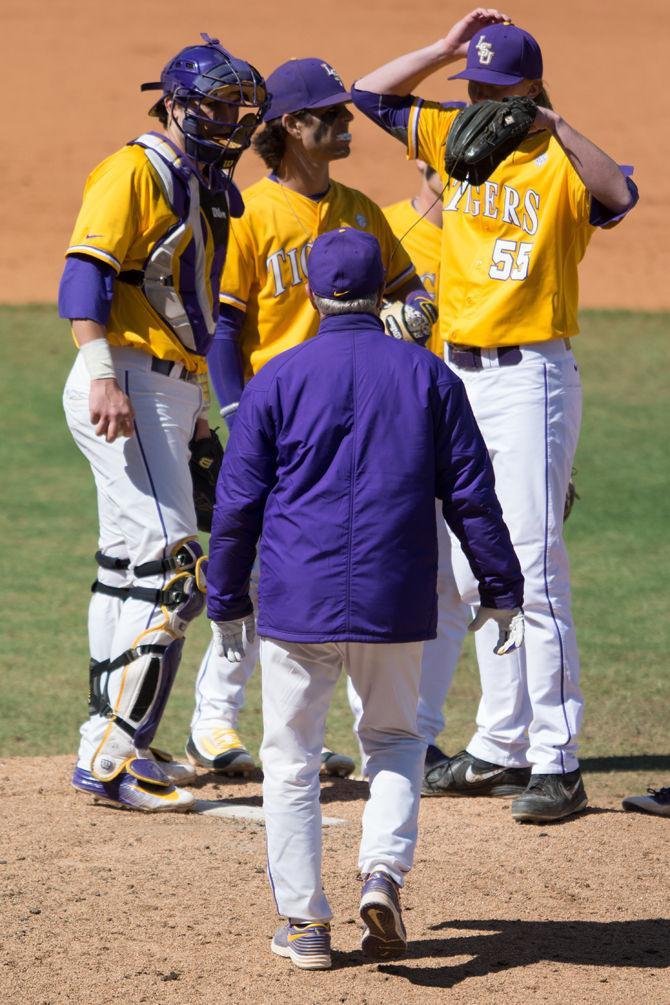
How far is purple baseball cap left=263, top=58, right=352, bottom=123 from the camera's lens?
17.9 ft

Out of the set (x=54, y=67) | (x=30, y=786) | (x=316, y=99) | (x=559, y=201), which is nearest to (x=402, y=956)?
(x=30, y=786)

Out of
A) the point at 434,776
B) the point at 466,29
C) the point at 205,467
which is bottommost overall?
the point at 434,776

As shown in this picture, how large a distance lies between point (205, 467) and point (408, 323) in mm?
937

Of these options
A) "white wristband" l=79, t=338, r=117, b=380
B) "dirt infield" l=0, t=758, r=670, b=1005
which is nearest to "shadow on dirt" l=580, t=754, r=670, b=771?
"dirt infield" l=0, t=758, r=670, b=1005

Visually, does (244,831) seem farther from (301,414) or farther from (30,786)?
(301,414)

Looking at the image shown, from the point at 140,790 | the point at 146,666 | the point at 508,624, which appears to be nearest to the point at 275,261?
the point at 146,666

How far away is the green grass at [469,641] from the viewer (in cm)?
656

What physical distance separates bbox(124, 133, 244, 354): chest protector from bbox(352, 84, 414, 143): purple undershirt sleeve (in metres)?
0.72

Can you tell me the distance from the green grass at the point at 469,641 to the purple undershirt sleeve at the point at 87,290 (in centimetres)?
208

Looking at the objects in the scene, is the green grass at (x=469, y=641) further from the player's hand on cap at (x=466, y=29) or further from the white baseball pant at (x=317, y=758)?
the player's hand on cap at (x=466, y=29)

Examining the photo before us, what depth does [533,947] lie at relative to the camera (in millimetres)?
3918

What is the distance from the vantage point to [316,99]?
17.9ft

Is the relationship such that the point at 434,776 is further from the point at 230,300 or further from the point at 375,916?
the point at 230,300

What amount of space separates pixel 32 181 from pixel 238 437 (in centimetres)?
1889
